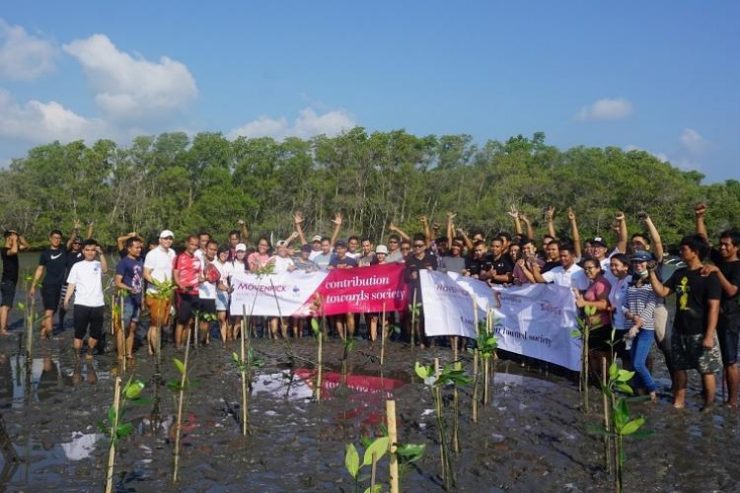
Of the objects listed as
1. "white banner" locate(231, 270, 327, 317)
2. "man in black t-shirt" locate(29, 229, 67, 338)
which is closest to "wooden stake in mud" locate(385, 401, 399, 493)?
"white banner" locate(231, 270, 327, 317)

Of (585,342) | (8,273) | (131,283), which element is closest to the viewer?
(585,342)

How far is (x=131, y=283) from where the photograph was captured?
1034 cm

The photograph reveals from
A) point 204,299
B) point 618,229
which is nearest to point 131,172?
point 204,299

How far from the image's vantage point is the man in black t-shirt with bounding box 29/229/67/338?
12297mm

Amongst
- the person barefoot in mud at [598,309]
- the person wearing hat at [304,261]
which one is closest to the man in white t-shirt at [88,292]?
the person wearing hat at [304,261]

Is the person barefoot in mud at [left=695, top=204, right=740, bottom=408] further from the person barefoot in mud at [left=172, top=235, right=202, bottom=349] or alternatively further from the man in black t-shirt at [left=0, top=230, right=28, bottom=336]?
the man in black t-shirt at [left=0, top=230, right=28, bottom=336]

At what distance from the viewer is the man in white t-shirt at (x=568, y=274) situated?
925cm

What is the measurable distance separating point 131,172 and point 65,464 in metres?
56.0

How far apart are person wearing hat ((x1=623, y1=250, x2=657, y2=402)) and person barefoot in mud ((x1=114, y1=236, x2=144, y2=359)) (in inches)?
289

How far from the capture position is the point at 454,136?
56.0 meters

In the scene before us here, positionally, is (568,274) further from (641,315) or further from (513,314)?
(641,315)

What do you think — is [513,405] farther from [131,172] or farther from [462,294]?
[131,172]

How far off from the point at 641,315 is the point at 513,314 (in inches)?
102

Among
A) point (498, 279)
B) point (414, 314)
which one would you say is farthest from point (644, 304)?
point (414, 314)
